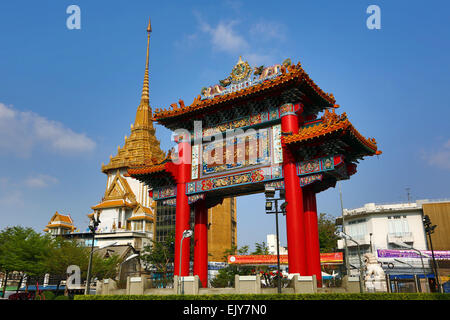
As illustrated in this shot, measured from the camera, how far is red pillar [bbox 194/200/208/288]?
22411 mm

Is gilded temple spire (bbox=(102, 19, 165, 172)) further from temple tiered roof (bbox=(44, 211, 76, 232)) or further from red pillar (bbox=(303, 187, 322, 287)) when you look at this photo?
red pillar (bbox=(303, 187, 322, 287))

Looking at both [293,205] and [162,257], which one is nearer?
[293,205]

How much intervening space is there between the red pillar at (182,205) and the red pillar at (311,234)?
698cm

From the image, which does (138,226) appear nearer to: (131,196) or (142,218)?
(142,218)

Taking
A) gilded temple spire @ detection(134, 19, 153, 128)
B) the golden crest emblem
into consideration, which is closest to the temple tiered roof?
gilded temple spire @ detection(134, 19, 153, 128)

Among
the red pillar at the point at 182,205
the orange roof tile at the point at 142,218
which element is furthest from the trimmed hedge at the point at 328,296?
the orange roof tile at the point at 142,218

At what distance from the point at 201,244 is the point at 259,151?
684 centimetres

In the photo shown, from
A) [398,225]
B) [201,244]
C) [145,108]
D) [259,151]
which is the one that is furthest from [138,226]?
[259,151]

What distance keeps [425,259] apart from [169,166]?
29543 millimetres

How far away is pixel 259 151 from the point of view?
69.5ft

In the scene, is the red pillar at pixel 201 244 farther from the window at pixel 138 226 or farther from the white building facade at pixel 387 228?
the window at pixel 138 226

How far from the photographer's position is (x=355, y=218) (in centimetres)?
4928

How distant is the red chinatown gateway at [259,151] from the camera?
18.9 meters
